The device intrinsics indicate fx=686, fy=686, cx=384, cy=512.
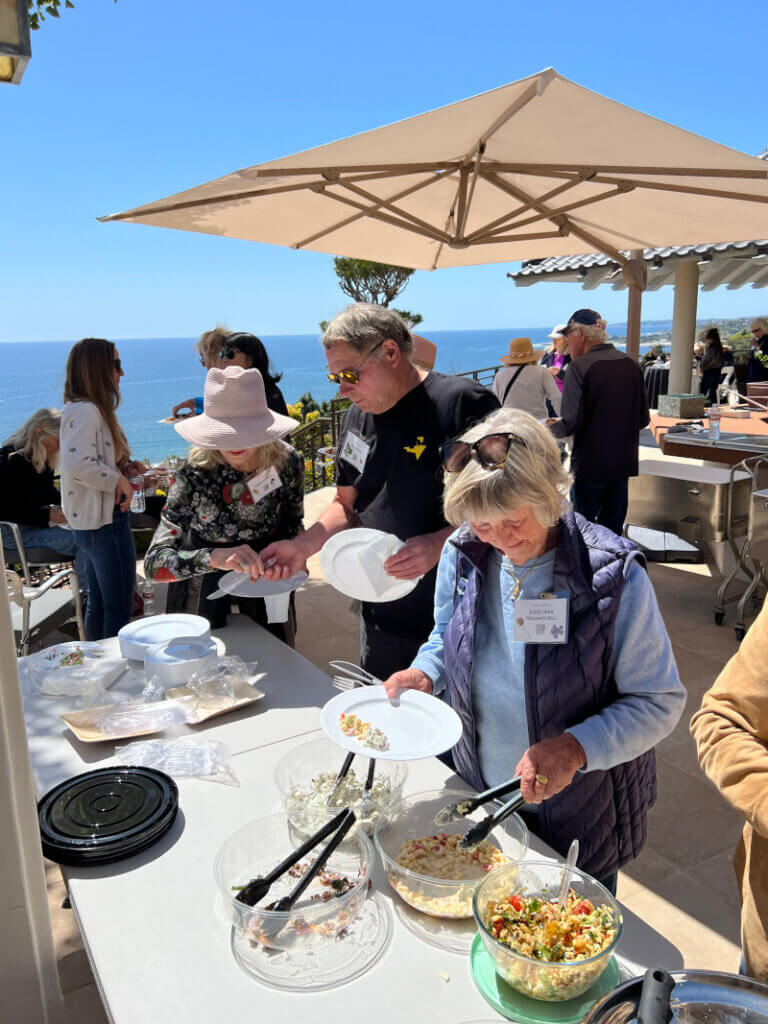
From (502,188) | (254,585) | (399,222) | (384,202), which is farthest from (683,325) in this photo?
(254,585)

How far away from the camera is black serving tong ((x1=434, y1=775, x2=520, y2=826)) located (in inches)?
47.5

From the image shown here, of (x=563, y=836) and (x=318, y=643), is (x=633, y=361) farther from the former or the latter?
(x=563, y=836)

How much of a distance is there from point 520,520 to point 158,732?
106cm

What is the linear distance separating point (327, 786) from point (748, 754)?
76cm

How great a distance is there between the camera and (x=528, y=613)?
1290mm

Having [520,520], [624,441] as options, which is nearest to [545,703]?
[520,520]

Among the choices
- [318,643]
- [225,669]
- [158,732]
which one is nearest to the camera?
[158,732]

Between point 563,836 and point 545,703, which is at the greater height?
point 545,703

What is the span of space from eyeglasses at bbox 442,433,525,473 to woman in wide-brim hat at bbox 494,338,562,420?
15.2ft

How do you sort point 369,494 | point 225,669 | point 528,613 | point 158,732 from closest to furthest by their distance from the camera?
point 528,613 < point 158,732 < point 225,669 < point 369,494

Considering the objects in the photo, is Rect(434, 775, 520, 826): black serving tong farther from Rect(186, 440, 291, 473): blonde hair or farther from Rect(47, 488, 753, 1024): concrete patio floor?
Rect(186, 440, 291, 473): blonde hair

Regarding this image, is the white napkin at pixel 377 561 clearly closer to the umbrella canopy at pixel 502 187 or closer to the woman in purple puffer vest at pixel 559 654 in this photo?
the woman in purple puffer vest at pixel 559 654

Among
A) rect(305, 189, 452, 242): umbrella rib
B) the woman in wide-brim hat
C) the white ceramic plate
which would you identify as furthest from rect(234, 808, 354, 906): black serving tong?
the woman in wide-brim hat

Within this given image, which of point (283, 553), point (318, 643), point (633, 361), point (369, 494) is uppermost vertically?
point (633, 361)
